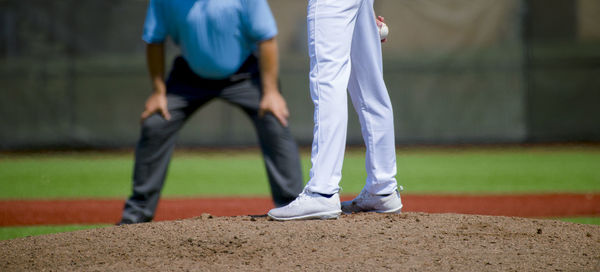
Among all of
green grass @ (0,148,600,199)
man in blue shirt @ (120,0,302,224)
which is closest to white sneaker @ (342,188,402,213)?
man in blue shirt @ (120,0,302,224)

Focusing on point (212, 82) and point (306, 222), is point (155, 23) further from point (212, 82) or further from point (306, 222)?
point (306, 222)

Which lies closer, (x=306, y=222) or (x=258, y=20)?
(x=306, y=222)

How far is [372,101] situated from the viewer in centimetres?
312

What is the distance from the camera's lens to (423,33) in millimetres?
12508

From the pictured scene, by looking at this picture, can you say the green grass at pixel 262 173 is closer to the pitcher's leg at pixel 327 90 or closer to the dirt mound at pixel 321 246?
the dirt mound at pixel 321 246

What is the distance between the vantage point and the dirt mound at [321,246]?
2.46m

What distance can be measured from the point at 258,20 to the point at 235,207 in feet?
6.71

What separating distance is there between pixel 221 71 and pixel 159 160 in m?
0.64

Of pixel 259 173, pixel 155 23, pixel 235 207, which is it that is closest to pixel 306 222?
pixel 155 23

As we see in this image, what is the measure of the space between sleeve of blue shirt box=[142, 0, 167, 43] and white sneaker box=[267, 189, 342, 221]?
150 centimetres

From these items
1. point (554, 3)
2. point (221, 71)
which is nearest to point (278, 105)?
point (221, 71)

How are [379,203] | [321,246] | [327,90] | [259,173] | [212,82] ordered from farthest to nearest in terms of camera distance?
[259,173]
[212,82]
[379,203]
[327,90]
[321,246]

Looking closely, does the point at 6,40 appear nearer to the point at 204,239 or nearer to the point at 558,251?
the point at 204,239

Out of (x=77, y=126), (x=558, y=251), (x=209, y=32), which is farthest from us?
(x=77, y=126)
